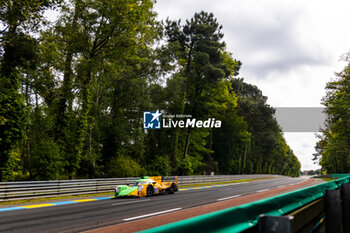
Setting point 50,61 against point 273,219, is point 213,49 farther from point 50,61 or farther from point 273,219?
point 273,219

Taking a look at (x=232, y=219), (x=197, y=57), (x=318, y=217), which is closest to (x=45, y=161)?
(x=318, y=217)

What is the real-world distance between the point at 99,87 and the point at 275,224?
2944cm

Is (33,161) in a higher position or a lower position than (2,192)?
higher

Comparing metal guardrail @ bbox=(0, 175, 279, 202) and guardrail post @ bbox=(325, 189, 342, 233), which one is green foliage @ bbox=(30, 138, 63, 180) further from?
guardrail post @ bbox=(325, 189, 342, 233)

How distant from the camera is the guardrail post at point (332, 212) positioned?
4.10m

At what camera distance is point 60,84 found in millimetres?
25125

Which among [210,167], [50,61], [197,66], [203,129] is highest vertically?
[197,66]

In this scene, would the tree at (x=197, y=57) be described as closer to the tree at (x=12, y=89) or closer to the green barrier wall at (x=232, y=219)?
the tree at (x=12, y=89)

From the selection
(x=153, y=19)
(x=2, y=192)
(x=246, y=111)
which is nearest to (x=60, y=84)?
(x=153, y=19)

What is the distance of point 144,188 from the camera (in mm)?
16188

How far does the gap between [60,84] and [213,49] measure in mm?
20787

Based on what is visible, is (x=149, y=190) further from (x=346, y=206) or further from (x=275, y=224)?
(x=275, y=224)

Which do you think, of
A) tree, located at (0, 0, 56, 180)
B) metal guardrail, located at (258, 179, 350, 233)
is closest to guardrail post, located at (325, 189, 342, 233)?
metal guardrail, located at (258, 179, 350, 233)

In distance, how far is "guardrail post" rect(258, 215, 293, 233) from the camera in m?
2.00
